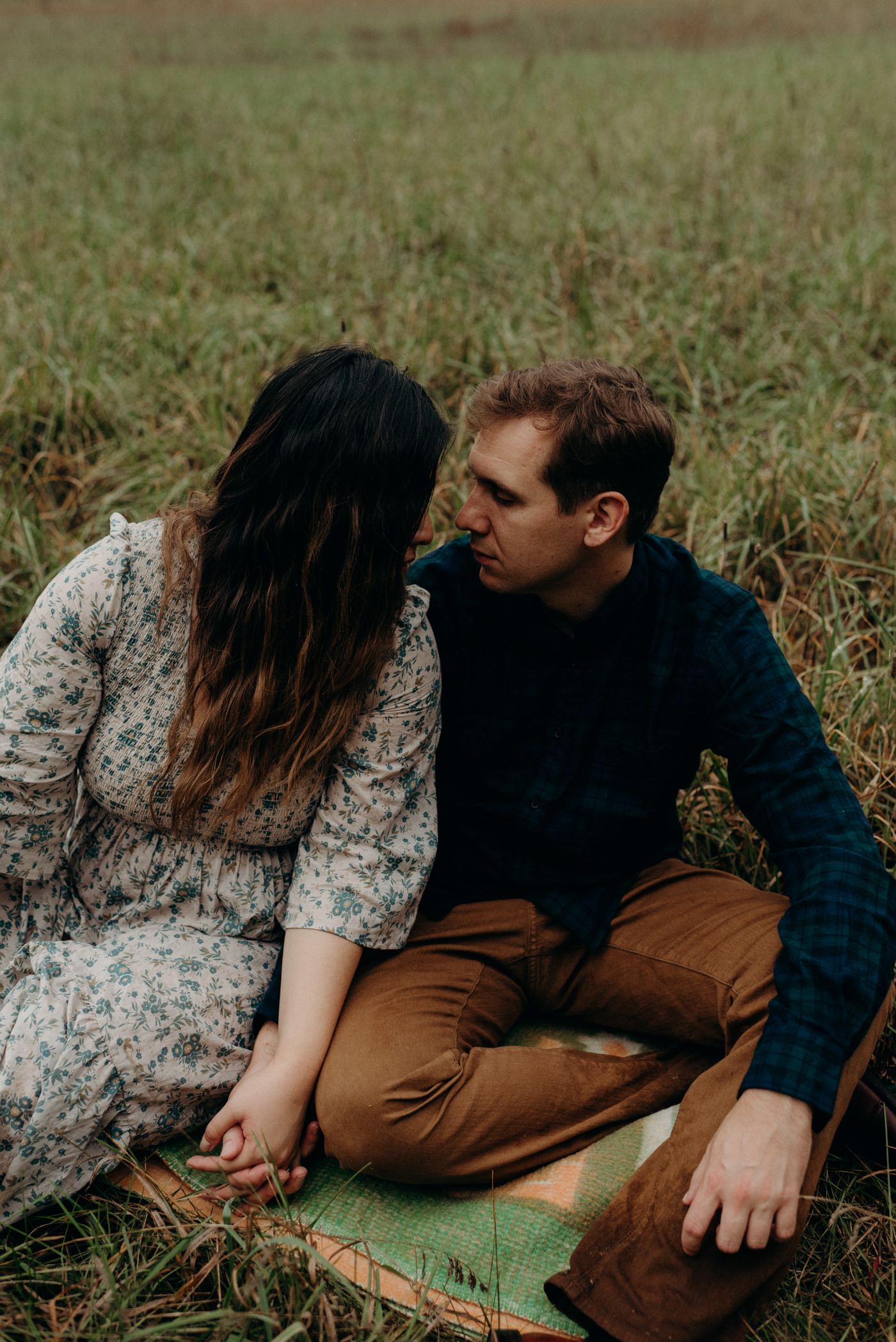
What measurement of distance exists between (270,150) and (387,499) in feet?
20.1

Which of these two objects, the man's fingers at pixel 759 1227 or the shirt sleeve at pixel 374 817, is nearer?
the man's fingers at pixel 759 1227

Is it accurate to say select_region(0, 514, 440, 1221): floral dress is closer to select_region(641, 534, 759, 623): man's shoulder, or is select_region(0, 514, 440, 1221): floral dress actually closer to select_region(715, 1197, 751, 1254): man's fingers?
select_region(641, 534, 759, 623): man's shoulder

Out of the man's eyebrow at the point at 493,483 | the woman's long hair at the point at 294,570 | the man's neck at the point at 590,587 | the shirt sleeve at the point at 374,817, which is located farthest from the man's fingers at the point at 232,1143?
the man's eyebrow at the point at 493,483

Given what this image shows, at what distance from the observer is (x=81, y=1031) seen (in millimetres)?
1685

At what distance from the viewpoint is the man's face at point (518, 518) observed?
1867 millimetres

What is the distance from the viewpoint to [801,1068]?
61.9 inches

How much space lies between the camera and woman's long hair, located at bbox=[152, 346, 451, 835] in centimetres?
165

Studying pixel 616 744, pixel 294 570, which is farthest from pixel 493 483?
pixel 616 744

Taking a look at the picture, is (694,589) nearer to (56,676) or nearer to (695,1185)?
(695,1185)

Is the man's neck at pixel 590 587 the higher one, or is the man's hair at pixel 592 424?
the man's hair at pixel 592 424

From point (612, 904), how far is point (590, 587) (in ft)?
2.04

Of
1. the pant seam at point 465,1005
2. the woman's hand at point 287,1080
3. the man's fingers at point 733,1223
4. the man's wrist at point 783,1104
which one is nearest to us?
the man's fingers at point 733,1223

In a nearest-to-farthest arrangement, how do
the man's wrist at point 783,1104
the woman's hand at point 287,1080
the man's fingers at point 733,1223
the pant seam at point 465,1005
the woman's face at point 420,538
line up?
the man's fingers at point 733,1223
the man's wrist at point 783,1104
the woman's hand at point 287,1080
the woman's face at point 420,538
the pant seam at point 465,1005

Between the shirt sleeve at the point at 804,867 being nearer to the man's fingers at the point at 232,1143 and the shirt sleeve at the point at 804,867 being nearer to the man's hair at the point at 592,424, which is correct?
the man's hair at the point at 592,424
